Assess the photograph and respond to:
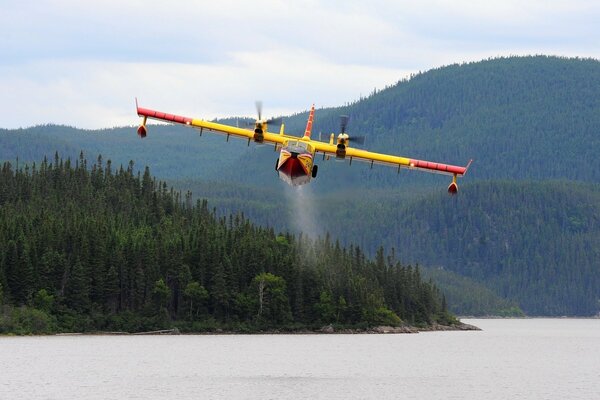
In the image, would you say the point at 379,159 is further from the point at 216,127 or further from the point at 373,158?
the point at 216,127

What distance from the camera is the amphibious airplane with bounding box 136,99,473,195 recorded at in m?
117

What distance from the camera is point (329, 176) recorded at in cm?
13400

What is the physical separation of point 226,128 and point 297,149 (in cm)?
1140

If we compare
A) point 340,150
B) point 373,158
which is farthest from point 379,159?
point 340,150

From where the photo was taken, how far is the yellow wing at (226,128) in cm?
12138

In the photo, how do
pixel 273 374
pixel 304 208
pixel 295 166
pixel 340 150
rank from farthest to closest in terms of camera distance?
pixel 273 374 → pixel 304 208 → pixel 340 150 → pixel 295 166

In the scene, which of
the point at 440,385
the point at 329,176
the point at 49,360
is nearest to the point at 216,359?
the point at 49,360

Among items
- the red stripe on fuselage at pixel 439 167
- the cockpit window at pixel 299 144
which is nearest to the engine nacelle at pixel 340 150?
the cockpit window at pixel 299 144

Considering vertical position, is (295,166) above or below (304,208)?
above

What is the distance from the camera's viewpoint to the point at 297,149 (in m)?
118

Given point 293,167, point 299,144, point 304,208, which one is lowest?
point 304,208

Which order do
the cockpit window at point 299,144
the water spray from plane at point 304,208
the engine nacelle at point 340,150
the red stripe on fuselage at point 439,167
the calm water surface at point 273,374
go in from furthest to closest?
the water spray from plane at point 304,208, the calm water surface at point 273,374, the red stripe on fuselage at point 439,167, the engine nacelle at point 340,150, the cockpit window at point 299,144

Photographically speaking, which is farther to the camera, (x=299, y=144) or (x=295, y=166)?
(x=299, y=144)

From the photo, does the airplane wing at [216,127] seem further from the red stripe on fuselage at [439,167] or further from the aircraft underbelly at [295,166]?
the red stripe on fuselage at [439,167]
